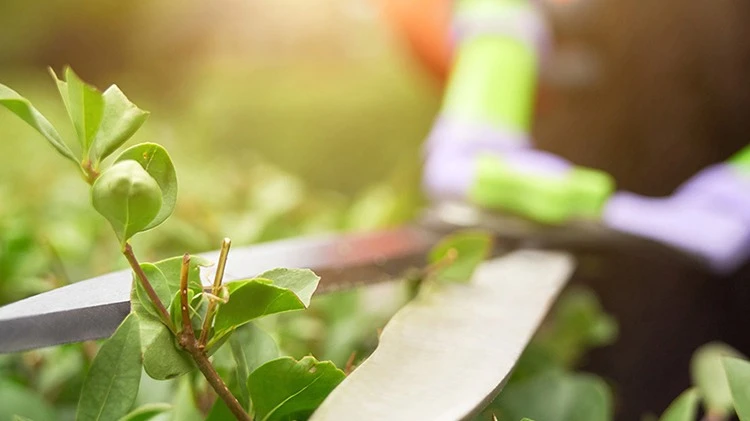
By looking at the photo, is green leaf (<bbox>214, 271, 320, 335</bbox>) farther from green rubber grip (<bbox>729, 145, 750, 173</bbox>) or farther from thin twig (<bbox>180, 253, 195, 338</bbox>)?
green rubber grip (<bbox>729, 145, 750, 173</bbox>)

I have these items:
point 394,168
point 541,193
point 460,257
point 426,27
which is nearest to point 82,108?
point 460,257

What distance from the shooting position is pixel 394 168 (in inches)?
52.2

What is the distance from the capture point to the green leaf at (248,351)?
0.92ft

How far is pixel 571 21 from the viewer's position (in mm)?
732

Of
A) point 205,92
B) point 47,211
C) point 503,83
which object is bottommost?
point 205,92

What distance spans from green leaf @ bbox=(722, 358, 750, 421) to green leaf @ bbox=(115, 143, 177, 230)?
0.73 ft

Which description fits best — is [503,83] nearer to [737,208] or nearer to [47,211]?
[737,208]

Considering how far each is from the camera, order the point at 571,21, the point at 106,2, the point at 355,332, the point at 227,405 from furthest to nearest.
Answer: the point at 106,2 → the point at 571,21 → the point at 355,332 → the point at 227,405

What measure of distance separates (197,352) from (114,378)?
35 millimetres

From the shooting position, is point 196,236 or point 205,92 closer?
point 196,236

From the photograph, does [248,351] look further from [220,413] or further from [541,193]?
[541,193]

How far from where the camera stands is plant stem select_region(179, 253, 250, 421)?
0.78 ft

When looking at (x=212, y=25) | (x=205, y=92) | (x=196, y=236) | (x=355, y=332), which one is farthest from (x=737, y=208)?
(x=212, y=25)

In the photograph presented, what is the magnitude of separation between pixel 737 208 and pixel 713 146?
0.83 ft
